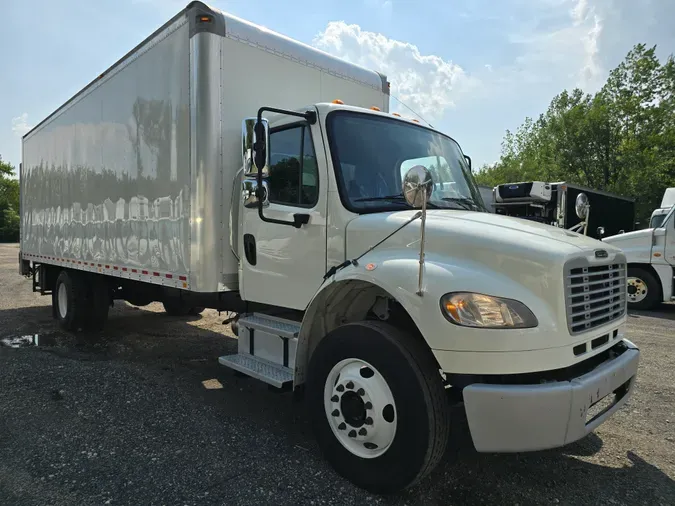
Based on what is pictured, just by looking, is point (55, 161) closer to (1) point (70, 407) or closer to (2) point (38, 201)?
(2) point (38, 201)

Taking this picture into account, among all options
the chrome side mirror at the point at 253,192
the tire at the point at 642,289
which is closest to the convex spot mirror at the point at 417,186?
the chrome side mirror at the point at 253,192

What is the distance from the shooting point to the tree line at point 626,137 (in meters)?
23.2

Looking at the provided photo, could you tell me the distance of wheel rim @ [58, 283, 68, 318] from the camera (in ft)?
25.0

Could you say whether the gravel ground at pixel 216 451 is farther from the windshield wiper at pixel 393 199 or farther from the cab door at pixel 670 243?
the cab door at pixel 670 243

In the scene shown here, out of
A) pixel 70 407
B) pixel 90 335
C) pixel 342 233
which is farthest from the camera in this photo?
pixel 90 335

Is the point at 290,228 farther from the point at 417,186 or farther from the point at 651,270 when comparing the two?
the point at 651,270

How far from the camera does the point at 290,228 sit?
3.87 m

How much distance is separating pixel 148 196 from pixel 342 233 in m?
2.73

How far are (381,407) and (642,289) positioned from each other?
32.5ft

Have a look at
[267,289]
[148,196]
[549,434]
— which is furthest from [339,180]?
[148,196]

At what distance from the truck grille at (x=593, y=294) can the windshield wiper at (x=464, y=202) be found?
1.09 metres

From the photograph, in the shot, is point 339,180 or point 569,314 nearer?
point 569,314

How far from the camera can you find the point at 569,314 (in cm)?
268

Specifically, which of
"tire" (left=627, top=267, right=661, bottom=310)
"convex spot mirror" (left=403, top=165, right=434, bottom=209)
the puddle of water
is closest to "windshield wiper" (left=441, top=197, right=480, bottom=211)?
"convex spot mirror" (left=403, top=165, right=434, bottom=209)
